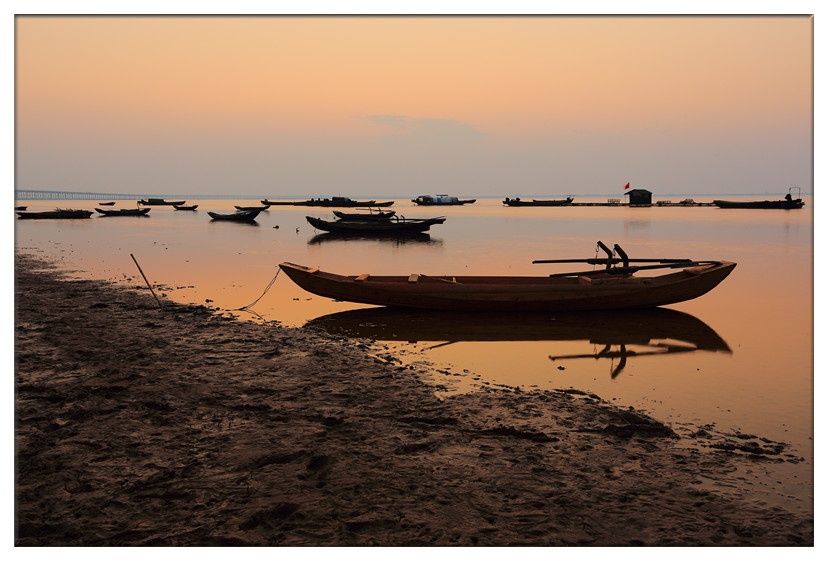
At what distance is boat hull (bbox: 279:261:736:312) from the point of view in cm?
1293

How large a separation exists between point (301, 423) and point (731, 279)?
19417 mm

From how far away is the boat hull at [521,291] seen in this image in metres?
12.9

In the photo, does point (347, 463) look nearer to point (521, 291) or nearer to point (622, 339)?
point (622, 339)

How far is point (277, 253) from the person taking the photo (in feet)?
100

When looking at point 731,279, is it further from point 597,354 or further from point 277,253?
point 277,253

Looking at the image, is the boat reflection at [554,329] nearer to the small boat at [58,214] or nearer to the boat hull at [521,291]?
the boat hull at [521,291]

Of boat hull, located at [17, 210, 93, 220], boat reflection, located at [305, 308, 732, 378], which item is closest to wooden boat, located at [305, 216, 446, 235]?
boat reflection, located at [305, 308, 732, 378]

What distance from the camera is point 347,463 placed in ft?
17.5

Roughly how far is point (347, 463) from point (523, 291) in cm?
819

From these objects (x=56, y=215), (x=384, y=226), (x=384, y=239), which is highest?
(x=56, y=215)

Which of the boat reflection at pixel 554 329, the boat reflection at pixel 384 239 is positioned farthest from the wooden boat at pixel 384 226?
the boat reflection at pixel 554 329

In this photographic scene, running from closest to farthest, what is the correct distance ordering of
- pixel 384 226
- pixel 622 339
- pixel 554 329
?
pixel 622 339, pixel 554 329, pixel 384 226

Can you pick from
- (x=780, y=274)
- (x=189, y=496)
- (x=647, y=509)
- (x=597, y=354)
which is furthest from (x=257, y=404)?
(x=780, y=274)

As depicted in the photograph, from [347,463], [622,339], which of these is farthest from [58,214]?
[347,463]
